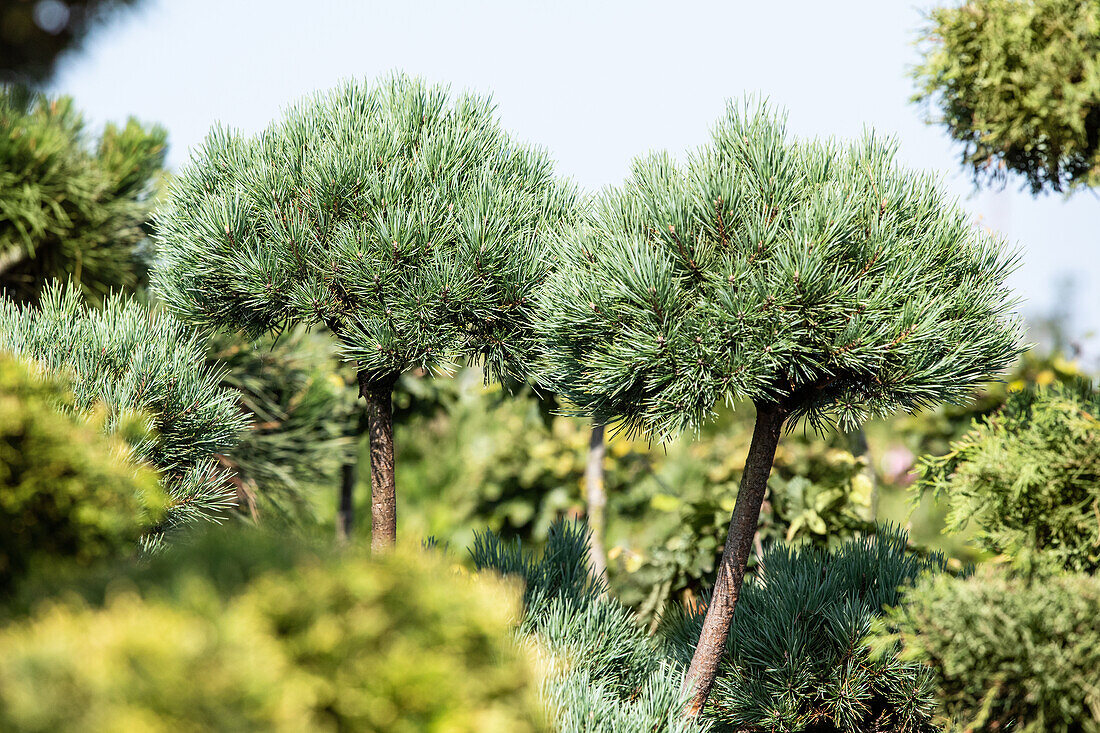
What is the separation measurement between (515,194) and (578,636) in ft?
3.96

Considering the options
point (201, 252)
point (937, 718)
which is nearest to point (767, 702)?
point (937, 718)

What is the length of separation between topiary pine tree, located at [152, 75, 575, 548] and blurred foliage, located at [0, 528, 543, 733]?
0.82 metres

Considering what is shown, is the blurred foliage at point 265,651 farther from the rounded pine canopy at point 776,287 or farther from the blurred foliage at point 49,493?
the rounded pine canopy at point 776,287

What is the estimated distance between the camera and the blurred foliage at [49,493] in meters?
1.15

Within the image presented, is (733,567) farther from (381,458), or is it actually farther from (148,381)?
(148,381)

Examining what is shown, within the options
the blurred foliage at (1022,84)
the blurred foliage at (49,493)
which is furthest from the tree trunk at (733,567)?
the blurred foliage at (49,493)

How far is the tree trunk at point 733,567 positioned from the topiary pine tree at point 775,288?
0.58ft

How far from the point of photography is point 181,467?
212 cm

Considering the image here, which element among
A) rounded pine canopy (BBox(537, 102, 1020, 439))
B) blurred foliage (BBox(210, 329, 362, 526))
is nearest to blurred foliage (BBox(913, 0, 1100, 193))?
rounded pine canopy (BBox(537, 102, 1020, 439))

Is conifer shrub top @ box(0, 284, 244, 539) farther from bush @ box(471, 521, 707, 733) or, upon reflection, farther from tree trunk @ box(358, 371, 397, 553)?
bush @ box(471, 521, 707, 733)

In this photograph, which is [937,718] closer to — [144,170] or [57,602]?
[57,602]

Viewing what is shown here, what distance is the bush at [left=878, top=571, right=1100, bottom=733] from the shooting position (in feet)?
4.33

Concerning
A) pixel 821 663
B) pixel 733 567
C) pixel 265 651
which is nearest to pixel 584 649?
pixel 733 567

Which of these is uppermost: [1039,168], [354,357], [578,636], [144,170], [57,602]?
[1039,168]
